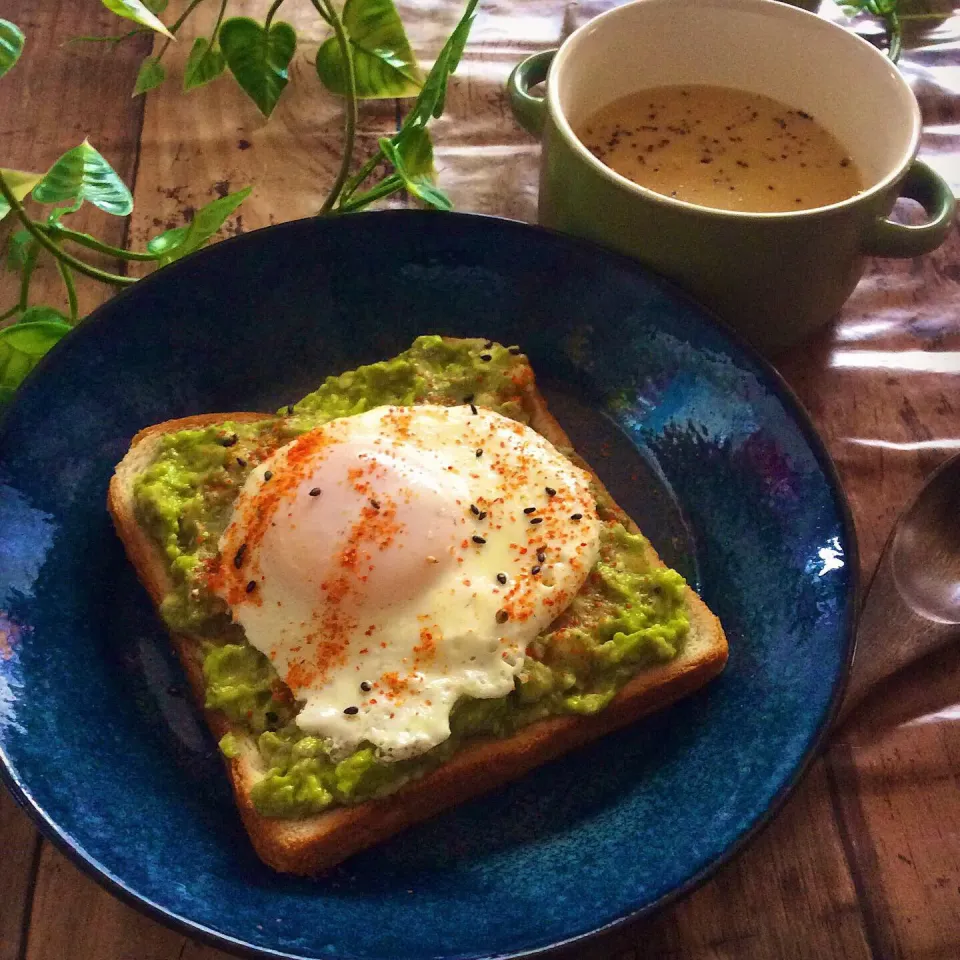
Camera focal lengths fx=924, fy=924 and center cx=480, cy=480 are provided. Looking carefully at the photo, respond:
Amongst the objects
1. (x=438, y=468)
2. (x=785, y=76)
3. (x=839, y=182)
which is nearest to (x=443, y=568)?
(x=438, y=468)

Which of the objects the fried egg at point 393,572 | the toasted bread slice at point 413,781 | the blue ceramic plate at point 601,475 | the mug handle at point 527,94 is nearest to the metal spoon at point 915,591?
the blue ceramic plate at point 601,475

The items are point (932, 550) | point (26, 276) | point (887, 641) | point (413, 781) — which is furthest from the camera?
point (26, 276)

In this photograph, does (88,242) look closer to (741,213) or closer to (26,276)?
(26,276)

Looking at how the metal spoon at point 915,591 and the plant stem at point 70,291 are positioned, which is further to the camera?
the plant stem at point 70,291

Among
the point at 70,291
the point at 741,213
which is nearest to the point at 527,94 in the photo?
the point at 741,213

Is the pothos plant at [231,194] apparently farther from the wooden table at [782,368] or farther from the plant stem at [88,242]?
the wooden table at [782,368]

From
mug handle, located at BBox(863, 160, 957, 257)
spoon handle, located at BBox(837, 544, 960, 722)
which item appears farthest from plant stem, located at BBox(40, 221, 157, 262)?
spoon handle, located at BBox(837, 544, 960, 722)
